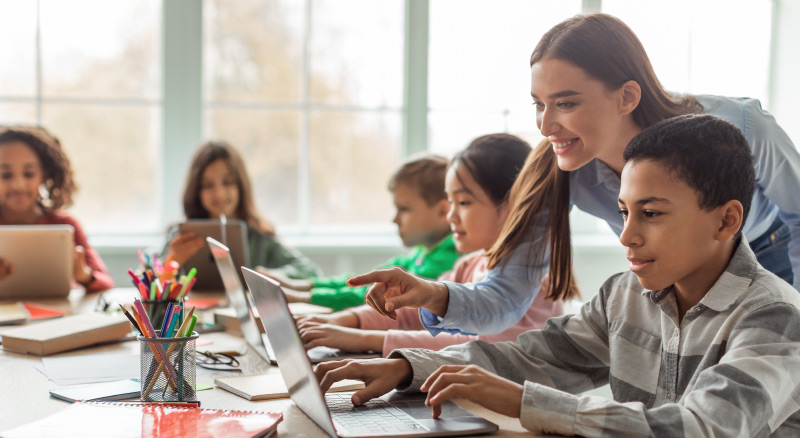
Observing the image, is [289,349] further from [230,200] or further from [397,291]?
[230,200]

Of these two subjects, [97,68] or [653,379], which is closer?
[653,379]

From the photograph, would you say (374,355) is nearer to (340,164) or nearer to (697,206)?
(697,206)

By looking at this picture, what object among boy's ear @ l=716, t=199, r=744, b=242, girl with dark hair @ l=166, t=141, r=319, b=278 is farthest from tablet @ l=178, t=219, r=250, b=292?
boy's ear @ l=716, t=199, r=744, b=242

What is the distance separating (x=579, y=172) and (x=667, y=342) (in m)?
0.50

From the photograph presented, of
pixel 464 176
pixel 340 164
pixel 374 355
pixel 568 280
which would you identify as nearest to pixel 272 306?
pixel 374 355

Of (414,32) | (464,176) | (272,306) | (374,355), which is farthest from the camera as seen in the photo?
(414,32)

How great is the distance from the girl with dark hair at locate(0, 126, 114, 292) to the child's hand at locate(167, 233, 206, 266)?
40 centimetres

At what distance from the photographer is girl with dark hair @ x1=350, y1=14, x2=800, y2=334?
1.32 metres

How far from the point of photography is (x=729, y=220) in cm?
101

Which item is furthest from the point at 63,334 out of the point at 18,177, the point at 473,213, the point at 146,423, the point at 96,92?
the point at 96,92

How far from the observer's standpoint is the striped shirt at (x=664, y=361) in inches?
33.7

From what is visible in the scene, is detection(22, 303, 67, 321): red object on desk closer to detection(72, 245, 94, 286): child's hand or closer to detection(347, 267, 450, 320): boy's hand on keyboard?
detection(72, 245, 94, 286): child's hand

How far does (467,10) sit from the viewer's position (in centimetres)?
379

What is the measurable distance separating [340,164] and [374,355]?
2.40 meters
